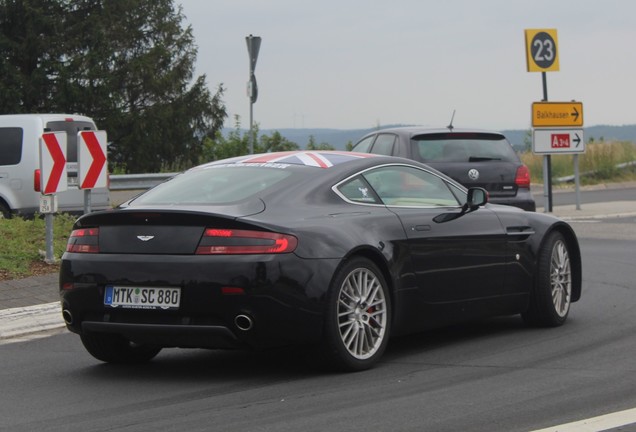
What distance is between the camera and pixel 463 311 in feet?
28.9

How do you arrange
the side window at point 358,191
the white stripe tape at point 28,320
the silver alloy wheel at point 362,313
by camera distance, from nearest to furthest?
the silver alloy wheel at point 362,313, the side window at point 358,191, the white stripe tape at point 28,320

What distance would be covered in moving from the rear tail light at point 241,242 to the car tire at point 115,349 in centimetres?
108

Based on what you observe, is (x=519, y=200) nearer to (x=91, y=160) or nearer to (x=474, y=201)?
(x=91, y=160)

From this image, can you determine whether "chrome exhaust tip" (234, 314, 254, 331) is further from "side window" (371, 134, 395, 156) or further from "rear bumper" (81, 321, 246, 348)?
"side window" (371, 134, 395, 156)

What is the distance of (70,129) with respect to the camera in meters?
20.6

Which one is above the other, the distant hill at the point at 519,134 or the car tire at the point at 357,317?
the distant hill at the point at 519,134

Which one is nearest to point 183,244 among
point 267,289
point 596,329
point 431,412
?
point 267,289

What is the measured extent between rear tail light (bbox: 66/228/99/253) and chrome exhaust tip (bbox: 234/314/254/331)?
3.37ft

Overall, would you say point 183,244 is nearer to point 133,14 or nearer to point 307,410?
point 307,410

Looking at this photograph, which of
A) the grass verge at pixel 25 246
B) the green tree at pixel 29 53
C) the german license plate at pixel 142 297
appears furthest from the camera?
the green tree at pixel 29 53

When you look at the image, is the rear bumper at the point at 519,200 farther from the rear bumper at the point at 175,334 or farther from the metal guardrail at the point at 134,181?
the rear bumper at the point at 175,334

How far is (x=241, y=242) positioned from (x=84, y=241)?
109cm

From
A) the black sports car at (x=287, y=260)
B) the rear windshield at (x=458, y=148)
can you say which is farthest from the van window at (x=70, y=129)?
the black sports car at (x=287, y=260)

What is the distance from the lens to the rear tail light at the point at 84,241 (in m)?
7.81
